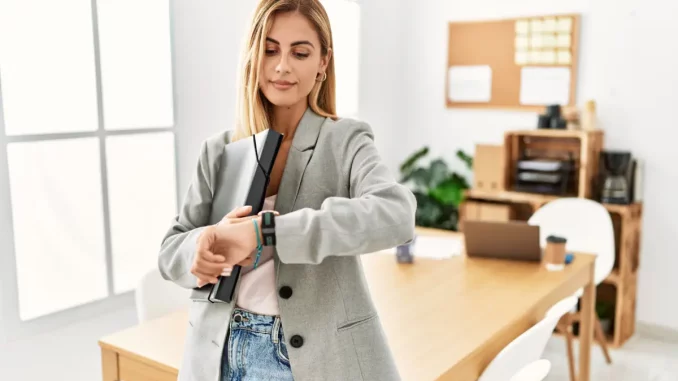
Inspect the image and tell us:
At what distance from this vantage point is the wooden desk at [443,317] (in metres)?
1.59

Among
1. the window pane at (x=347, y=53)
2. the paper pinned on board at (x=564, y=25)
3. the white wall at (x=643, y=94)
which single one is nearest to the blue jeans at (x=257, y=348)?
the window pane at (x=347, y=53)

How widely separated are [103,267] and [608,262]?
95.5 inches

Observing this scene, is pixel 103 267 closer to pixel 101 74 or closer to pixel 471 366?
pixel 101 74

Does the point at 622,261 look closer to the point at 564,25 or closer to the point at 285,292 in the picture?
the point at 564,25

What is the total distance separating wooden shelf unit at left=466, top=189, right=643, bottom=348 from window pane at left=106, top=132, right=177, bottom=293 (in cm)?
198

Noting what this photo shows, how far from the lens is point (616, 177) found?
358cm

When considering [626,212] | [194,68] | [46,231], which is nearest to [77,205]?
[46,231]

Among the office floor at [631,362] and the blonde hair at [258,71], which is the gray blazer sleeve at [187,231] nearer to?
the blonde hair at [258,71]

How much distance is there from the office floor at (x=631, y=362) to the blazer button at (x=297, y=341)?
2582 millimetres

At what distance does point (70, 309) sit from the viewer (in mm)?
2578

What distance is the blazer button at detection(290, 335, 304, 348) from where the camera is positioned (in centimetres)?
102

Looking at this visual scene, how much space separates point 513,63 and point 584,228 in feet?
4.40

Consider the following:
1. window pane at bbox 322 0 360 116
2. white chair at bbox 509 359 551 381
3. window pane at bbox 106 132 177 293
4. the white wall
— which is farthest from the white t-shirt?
the white wall

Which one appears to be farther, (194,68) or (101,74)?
(194,68)
